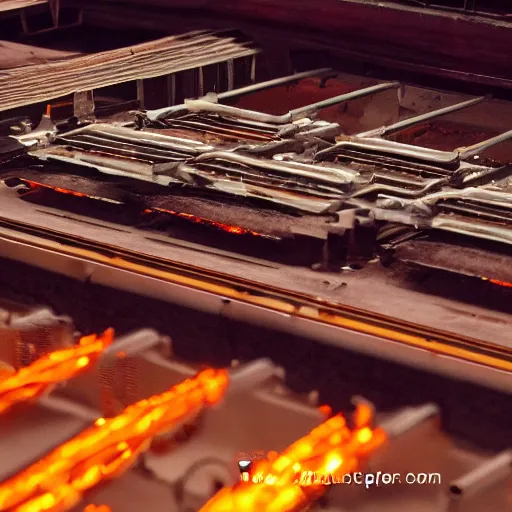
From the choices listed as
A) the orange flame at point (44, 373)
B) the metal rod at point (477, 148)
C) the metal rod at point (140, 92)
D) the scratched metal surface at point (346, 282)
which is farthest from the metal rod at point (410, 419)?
the metal rod at point (140, 92)

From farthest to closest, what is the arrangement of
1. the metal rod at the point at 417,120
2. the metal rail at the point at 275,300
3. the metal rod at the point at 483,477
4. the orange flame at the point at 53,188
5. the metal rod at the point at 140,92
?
1. the metal rod at the point at 140,92
2. the metal rod at the point at 417,120
3. the orange flame at the point at 53,188
4. the metal rail at the point at 275,300
5. the metal rod at the point at 483,477

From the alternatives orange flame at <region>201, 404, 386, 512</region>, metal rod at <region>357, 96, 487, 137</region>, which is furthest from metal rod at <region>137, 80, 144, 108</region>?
orange flame at <region>201, 404, 386, 512</region>

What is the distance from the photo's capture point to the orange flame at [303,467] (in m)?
1.31

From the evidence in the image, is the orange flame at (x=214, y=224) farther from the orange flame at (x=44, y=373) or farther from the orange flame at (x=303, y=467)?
the orange flame at (x=303, y=467)

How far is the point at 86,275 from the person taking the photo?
1.73 meters

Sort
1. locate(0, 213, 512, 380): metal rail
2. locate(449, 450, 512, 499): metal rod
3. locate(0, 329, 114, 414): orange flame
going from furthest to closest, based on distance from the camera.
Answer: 1. locate(0, 329, 114, 414): orange flame
2. locate(0, 213, 512, 380): metal rail
3. locate(449, 450, 512, 499): metal rod

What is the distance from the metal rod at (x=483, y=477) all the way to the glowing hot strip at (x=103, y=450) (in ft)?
1.40

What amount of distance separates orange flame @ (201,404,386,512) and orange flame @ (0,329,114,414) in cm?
41

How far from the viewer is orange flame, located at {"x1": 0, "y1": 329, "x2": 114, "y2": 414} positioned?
1592 millimetres

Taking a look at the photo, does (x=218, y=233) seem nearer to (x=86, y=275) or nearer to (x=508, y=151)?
(x=86, y=275)

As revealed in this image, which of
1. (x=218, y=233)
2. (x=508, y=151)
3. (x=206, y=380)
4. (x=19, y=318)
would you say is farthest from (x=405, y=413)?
(x=508, y=151)

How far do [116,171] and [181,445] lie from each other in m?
0.70

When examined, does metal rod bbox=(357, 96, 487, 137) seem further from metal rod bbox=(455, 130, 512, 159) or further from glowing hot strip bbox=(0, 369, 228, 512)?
glowing hot strip bbox=(0, 369, 228, 512)

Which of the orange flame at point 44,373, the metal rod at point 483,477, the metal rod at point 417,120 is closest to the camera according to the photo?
the metal rod at point 483,477
